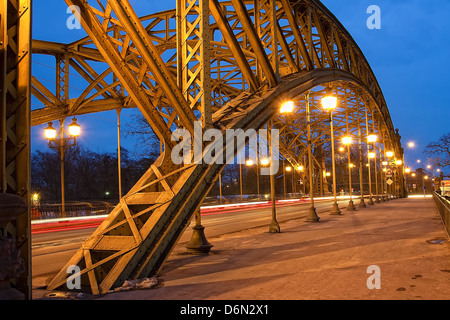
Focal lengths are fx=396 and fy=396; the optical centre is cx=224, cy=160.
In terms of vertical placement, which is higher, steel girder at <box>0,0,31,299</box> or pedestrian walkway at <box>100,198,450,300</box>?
steel girder at <box>0,0,31,299</box>

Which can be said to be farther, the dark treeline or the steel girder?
the dark treeline

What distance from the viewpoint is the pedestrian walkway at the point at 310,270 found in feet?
19.1

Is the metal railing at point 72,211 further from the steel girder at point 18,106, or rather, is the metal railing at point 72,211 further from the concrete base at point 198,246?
the steel girder at point 18,106

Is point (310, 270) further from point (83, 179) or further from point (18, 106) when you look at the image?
point (83, 179)

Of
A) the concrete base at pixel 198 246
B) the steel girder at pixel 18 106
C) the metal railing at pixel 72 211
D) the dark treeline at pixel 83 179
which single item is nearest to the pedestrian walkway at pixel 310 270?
the concrete base at pixel 198 246

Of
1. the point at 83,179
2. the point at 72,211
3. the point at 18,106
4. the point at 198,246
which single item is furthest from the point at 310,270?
the point at 83,179

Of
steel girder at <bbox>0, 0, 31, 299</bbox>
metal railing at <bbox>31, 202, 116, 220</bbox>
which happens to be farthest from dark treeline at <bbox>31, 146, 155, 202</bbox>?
steel girder at <bbox>0, 0, 31, 299</bbox>

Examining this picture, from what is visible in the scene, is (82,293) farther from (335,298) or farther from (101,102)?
(101,102)

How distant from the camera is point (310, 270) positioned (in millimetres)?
7488

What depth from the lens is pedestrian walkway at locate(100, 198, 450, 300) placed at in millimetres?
5824

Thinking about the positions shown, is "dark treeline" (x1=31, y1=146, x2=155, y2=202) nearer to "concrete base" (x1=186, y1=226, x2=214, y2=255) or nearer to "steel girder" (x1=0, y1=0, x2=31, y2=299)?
"concrete base" (x1=186, y1=226, x2=214, y2=255)

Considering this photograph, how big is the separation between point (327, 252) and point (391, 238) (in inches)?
130

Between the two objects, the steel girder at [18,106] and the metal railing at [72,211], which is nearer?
the steel girder at [18,106]

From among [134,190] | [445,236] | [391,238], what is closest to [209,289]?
[134,190]
